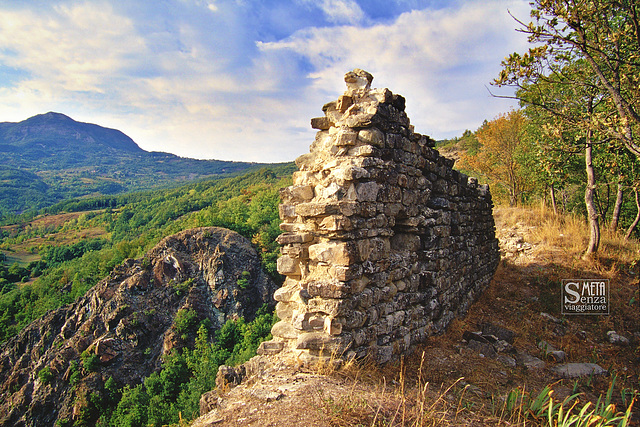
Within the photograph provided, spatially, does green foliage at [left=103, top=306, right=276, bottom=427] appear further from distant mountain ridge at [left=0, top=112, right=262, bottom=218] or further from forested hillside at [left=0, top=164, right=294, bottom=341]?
distant mountain ridge at [left=0, top=112, right=262, bottom=218]

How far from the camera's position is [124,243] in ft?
88.9

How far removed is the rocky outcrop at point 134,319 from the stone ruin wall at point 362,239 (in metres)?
13.4

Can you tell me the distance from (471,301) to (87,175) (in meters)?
192

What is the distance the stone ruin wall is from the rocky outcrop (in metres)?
13.4

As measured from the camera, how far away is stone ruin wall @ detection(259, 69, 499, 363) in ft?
11.4

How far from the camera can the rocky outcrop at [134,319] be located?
49.0 feet

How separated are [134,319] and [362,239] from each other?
15773 mm

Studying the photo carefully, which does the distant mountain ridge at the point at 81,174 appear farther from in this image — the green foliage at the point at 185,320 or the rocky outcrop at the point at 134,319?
the green foliage at the point at 185,320

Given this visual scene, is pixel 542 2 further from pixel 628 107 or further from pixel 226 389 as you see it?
pixel 226 389

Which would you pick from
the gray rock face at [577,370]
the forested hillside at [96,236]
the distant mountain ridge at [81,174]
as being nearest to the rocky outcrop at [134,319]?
the forested hillside at [96,236]

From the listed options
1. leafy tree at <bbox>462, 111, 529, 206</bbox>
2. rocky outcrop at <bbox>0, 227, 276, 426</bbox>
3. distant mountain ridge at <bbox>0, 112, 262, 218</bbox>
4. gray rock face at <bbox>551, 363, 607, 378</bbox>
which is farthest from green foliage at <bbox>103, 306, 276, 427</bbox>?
distant mountain ridge at <bbox>0, 112, 262, 218</bbox>

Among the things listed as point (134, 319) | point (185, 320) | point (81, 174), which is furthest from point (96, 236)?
point (81, 174)

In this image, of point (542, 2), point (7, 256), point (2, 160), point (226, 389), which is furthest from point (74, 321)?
point (2, 160)

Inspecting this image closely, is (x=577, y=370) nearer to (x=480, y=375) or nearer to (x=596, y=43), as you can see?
(x=480, y=375)
